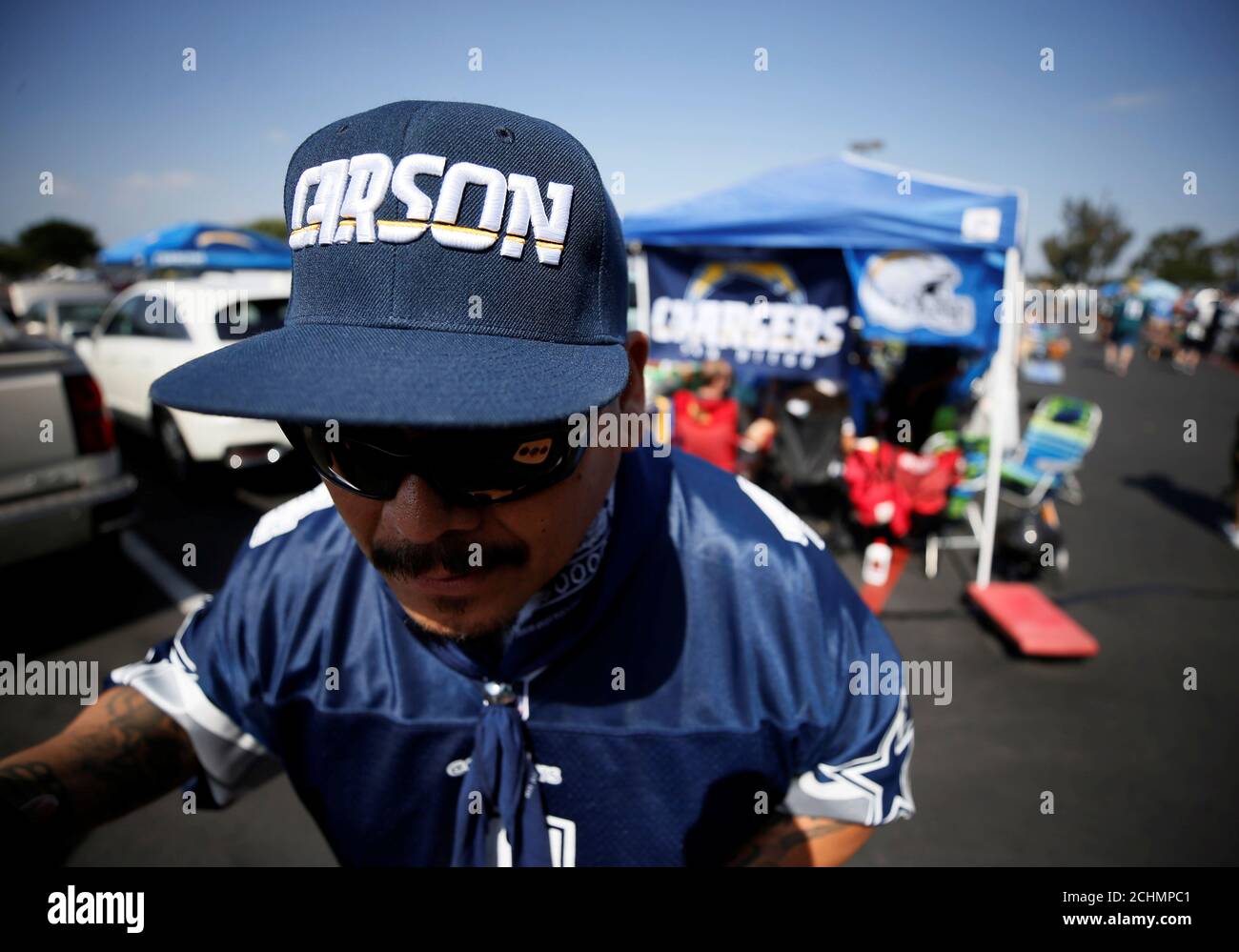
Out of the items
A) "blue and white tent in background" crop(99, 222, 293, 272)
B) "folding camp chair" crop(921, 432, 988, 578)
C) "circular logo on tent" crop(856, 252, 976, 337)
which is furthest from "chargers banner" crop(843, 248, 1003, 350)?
"blue and white tent in background" crop(99, 222, 293, 272)

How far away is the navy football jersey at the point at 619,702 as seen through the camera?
3.81ft

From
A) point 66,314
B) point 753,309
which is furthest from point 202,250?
point 753,309

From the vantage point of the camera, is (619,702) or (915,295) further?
(915,295)

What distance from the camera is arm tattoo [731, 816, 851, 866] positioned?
3.86 ft

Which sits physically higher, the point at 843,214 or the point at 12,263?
the point at 12,263

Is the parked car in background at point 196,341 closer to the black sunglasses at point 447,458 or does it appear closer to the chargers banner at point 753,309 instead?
the chargers banner at point 753,309

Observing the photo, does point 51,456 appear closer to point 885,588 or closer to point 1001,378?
point 885,588

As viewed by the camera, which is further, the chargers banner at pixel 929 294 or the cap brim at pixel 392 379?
the chargers banner at pixel 929 294

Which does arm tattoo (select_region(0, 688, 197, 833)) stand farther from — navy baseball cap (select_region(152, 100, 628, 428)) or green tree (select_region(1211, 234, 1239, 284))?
green tree (select_region(1211, 234, 1239, 284))

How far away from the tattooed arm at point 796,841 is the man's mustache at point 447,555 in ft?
2.43

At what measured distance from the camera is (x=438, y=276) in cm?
81

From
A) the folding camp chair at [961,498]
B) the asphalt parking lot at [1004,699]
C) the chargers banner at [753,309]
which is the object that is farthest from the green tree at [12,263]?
the folding camp chair at [961,498]

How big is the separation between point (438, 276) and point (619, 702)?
799 mm
